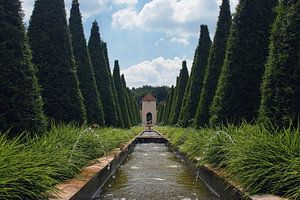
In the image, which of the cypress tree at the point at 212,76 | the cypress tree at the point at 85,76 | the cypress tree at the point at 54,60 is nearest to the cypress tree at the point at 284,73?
the cypress tree at the point at 54,60

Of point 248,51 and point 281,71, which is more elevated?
point 248,51

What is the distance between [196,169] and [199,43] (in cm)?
1211

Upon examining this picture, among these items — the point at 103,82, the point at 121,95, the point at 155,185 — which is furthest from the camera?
the point at 121,95

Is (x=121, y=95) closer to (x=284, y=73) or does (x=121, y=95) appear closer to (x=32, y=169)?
(x=284, y=73)

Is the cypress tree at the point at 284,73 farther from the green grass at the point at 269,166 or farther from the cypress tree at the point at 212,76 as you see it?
the cypress tree at the point at 212,76

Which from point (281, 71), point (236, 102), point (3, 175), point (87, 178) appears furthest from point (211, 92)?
point (3, 175)

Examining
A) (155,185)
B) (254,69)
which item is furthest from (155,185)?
(254,69)

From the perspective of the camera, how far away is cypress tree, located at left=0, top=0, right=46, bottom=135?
7152 mm

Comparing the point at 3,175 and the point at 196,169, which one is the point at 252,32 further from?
the point at 3,175

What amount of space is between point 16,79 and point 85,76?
29.5ft

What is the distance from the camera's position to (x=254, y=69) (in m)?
10.9

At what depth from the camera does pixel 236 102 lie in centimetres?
1109

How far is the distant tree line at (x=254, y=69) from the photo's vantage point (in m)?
7.30

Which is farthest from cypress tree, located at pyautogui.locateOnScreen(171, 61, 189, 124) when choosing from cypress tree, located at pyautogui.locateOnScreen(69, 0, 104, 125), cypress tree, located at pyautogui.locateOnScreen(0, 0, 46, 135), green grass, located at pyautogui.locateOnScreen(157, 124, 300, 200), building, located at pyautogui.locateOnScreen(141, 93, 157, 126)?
building, located at pyautogui.locateOnScreen(141, 93, 157, 126)
